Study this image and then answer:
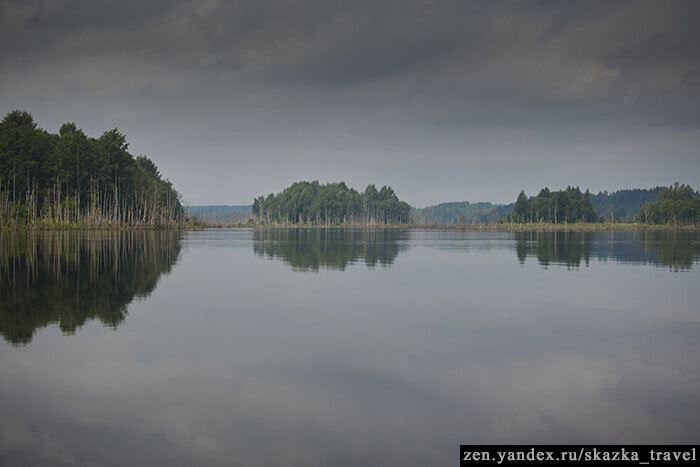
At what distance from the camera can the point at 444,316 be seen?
14.8m

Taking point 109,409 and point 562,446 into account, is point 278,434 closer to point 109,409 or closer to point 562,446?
point 109,409

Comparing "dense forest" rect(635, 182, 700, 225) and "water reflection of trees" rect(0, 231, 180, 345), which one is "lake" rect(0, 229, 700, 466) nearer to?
"water reflection of trees" rect(0, 231, 180, 345)

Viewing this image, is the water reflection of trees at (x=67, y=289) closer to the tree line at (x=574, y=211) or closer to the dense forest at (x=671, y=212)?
the tree line at (x=574, y=211)

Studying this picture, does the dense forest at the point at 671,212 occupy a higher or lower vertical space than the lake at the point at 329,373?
higher

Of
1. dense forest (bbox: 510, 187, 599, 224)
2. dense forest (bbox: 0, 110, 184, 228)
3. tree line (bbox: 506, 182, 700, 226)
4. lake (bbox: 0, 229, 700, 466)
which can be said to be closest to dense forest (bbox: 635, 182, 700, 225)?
tree line (bbox: 506, 182, 700, 226)

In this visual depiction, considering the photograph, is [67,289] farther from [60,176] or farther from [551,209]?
[551,209]

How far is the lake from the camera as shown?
649 centimetres

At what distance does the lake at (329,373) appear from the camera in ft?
21.3

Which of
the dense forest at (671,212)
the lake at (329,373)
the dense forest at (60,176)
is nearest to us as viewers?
the lake at (329,373)

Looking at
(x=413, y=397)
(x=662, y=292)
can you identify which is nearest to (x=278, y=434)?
(x=413, y=397)

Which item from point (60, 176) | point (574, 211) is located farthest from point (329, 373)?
point (574, 211)

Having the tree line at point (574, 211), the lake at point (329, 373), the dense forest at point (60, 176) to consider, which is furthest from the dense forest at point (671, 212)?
the lake at point (329, 373)

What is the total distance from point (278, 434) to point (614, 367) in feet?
22.1

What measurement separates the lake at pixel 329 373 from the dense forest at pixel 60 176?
7185 cm
